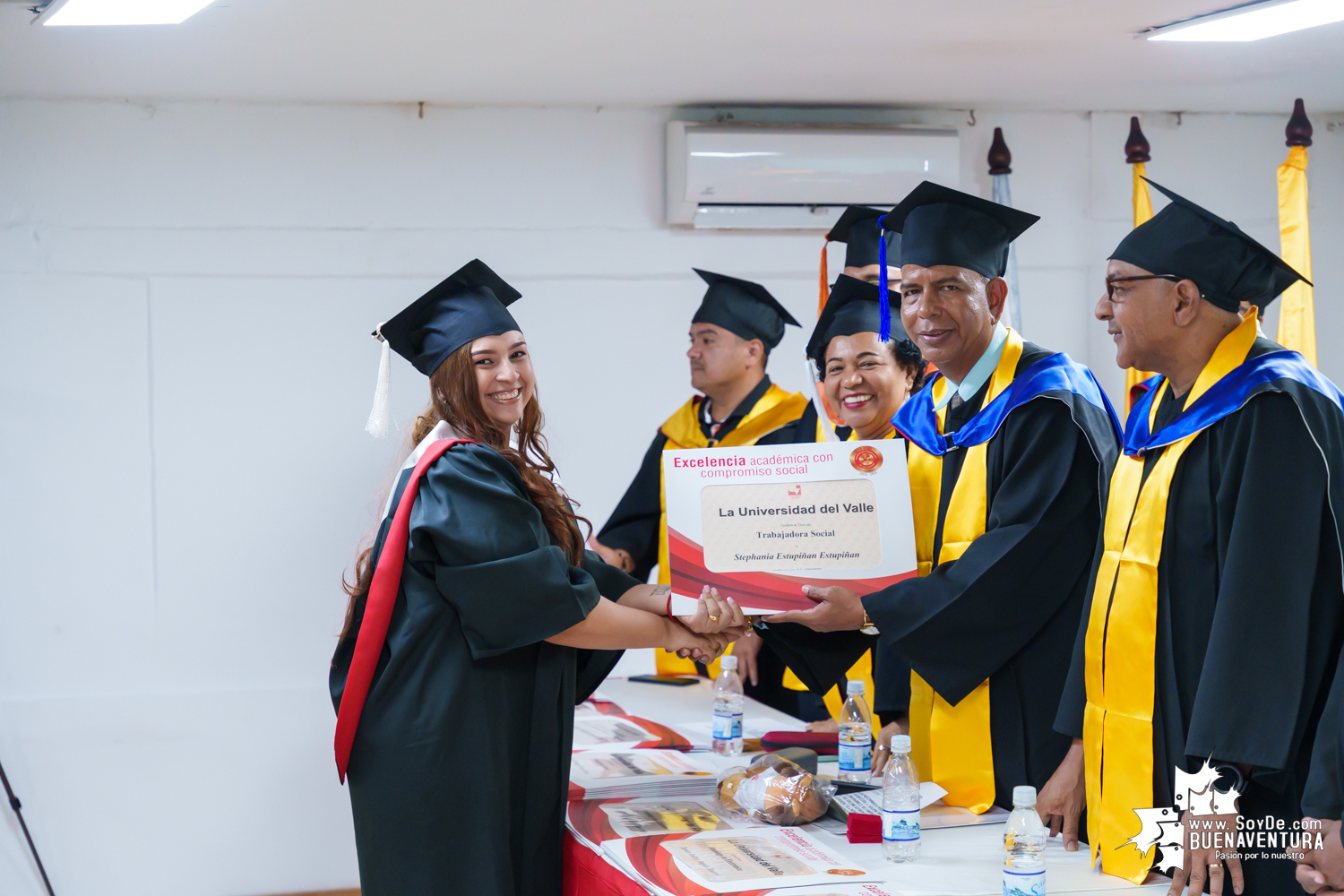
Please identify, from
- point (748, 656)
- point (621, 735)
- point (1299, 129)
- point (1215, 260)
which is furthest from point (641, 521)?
point (1299, 129)

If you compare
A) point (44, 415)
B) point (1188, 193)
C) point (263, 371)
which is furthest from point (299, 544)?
point (1188, 193)

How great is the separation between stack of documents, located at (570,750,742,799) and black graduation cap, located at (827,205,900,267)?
1.47 meters

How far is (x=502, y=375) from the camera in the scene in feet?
7.72

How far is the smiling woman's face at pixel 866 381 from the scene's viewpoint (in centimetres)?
302

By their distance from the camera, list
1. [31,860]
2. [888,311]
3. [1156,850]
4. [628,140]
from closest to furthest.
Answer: [1156,850]
[888,311]
[31,860]
[628,140]

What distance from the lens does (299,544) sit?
481cm

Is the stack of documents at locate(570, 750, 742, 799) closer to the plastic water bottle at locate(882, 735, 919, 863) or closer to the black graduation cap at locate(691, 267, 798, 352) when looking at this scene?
the plastic water bottle at locate(882, 735, 919, 863)

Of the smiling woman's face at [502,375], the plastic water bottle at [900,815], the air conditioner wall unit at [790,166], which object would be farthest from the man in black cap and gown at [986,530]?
the air conditioner wall unit at [790,166]

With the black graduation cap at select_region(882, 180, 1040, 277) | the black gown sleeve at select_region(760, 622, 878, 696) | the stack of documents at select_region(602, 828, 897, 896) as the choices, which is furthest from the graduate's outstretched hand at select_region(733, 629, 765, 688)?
the black graduation cap at select_region(882, 180, 1040, 277)

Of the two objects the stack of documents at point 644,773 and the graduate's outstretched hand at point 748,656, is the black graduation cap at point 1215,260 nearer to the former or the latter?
the stack of documents at point 644,773

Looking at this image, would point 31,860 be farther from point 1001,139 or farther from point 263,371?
point 1001,139

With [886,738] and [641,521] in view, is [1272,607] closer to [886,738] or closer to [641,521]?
[886,738]

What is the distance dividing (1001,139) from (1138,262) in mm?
3206

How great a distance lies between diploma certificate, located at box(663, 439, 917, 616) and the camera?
240 centimetres
